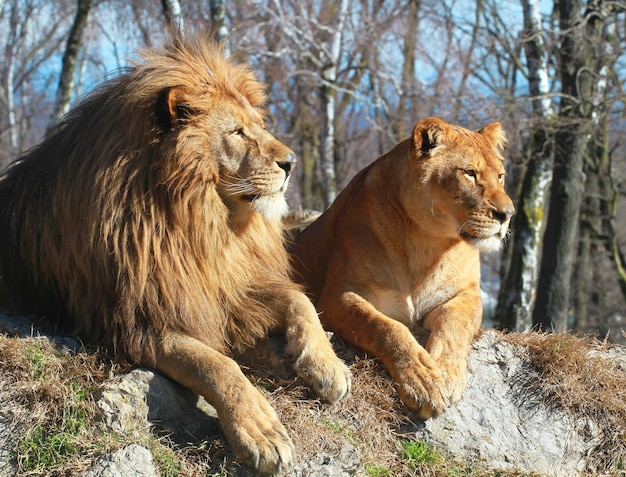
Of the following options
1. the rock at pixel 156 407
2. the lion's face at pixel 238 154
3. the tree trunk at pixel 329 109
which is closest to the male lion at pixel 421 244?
the lion's face at pixel 238 154

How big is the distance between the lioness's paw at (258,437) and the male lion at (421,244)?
2.91ft

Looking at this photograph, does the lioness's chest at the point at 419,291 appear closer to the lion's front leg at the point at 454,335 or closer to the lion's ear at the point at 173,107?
the lion's front leg at the point at 454,335

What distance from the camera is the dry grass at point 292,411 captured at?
11.3 ft

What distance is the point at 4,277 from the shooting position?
4535mm

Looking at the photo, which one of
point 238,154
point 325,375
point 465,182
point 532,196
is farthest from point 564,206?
point 325,375

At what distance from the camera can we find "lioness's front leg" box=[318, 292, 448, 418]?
3812 millimetres

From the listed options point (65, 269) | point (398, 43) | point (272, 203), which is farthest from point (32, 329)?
point (398, 43)

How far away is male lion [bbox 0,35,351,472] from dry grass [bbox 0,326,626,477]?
0.18 m

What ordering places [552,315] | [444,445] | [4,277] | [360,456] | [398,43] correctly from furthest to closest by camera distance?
[398,43], [552,315], [4,277], [444,445], [360,456]

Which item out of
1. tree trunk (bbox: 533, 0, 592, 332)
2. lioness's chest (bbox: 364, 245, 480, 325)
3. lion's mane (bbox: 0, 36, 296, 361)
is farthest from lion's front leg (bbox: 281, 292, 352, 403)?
tree trunk (bbox: 533, 0, 592, 332)

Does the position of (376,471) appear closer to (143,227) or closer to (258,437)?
(258,437)

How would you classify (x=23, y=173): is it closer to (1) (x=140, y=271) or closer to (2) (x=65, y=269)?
(2) (x=65, y=269)

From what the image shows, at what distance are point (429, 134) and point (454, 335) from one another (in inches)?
48.4

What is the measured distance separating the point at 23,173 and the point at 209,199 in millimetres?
1367
